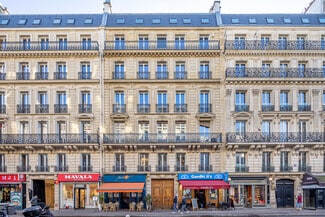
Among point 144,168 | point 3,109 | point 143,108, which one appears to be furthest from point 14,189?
point 143,108

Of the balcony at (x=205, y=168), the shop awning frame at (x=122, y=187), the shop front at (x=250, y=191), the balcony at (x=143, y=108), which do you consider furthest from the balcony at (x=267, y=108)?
the shop awning frame at (x=122, y=187)

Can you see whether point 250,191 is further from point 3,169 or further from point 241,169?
point 3,169

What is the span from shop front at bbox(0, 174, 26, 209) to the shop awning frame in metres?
6.76

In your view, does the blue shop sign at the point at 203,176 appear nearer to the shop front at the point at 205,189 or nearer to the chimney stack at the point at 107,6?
the shop front at the point at 205,189

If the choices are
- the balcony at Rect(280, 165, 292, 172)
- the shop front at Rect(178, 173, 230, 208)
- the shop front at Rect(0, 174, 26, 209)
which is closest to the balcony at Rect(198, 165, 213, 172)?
the shop front at Rect(178, 173, 230, 208)

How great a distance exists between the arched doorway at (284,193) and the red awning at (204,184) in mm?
4729

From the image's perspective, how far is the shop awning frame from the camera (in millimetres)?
32000

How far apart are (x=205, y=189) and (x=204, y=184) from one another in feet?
5.77

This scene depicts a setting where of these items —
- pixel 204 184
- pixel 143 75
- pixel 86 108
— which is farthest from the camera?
pixel 143 75

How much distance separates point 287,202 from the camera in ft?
113

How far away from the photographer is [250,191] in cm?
3431

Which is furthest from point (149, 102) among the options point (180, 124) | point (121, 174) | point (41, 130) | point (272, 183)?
point (272, 183)

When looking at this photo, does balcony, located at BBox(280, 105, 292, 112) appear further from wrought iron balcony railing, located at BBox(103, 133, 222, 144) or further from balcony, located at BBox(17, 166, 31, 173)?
balcony, located at BBox(17, 166, 31, 173)

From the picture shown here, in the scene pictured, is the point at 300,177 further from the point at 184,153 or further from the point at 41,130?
the point at 41,130
